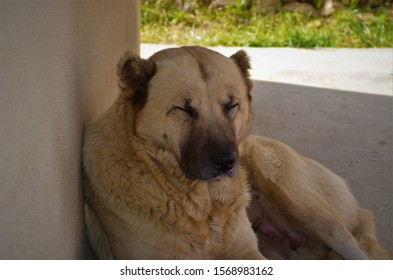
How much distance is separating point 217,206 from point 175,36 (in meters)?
6.19

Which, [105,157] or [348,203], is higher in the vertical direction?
[105,157]

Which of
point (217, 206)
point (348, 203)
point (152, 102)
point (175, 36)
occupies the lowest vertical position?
point (175, 36)

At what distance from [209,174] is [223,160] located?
0.30 feet

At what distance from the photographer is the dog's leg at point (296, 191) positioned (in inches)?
133

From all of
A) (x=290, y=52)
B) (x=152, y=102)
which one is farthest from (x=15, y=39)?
(x=290, y=52)

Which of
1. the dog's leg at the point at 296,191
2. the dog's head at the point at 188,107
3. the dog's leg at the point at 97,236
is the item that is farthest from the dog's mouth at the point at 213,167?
the dog's leg at the point at 296,191

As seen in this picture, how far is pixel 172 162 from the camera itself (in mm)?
2939

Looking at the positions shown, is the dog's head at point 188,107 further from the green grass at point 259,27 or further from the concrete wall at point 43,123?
the green grass at point 259,27

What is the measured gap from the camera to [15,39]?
206 cm

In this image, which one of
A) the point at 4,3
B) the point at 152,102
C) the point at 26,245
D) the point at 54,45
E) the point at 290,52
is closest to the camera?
the point at 4,3

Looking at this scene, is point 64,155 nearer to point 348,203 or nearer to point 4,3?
point 4,3

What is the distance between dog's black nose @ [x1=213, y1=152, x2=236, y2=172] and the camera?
2.79 meters

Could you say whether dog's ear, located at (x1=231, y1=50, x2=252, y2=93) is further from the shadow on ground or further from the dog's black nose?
the shadow on ground

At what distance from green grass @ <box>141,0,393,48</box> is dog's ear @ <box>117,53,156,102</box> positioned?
5.65 metres
